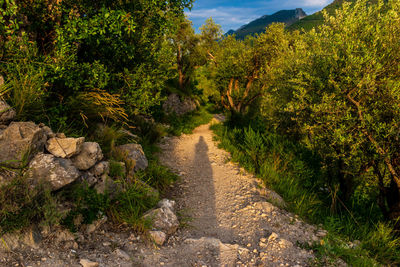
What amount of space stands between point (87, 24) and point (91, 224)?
16.1ft

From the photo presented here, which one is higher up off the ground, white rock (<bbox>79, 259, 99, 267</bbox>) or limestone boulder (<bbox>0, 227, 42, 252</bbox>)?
limestone boulder (<bbox>0, 227, 42, 252</bbox>)

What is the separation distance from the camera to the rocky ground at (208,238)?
3.77 metres

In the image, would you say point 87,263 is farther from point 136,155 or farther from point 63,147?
point 136,155

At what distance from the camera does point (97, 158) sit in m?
5.19

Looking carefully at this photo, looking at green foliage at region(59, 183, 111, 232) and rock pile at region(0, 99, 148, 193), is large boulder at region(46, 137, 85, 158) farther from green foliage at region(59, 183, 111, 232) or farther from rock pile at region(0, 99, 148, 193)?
green foliage at region(59, 183, 111, 232)

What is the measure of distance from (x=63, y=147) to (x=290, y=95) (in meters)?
7.86

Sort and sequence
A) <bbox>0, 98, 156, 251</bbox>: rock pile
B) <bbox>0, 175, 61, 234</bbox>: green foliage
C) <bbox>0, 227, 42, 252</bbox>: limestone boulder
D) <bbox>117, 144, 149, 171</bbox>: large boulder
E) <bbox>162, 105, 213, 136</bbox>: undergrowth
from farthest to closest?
<bbox>162, 105, 213, 136</bbox>: undergrowth < <bbox>117, 144, 149, 171</bbox>: large boulder < <bbox>0, 98, 156, 251</bbox>: rock pile < <bbox>0, 175, 61, 234</bbox>: green foliage < <bbox>0, 227, 42, 252</bbox>: limestone boulder

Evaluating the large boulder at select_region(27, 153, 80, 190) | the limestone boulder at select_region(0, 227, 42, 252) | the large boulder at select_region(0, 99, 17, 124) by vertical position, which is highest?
the large boulder at select_region(0, 99, 17, 124)

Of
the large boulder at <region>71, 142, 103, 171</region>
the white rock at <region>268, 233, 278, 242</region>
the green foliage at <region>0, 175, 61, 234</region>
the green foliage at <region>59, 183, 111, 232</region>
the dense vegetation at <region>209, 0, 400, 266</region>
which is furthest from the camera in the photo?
the dense vegetation at <region>209, 0, 400, 266</region>

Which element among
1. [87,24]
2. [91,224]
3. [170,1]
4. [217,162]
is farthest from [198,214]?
[170,1]

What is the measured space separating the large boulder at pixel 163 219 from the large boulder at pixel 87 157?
166 cm

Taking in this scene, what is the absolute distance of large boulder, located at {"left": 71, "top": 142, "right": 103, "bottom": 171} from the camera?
484cm

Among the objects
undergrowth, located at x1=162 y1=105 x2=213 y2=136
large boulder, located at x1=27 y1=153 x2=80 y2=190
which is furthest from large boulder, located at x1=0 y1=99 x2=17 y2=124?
undergrowth, located at x1=162 y1=105 x2=213 y2=136

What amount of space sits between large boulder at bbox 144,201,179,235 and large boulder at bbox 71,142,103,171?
1.66 metres
